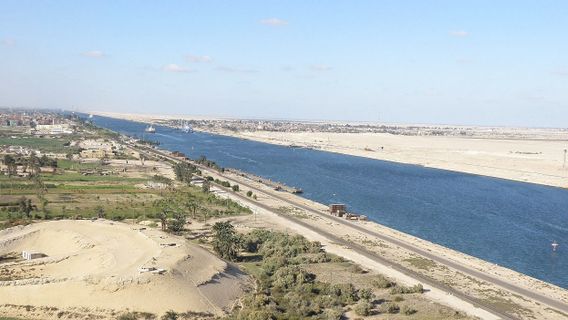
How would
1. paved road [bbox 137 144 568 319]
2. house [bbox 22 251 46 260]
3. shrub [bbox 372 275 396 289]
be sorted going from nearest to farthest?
paved road [bbox 137 144 568 319] → shrub [bbox 372 275 396 289] → house [bbox 22 251 46 260]

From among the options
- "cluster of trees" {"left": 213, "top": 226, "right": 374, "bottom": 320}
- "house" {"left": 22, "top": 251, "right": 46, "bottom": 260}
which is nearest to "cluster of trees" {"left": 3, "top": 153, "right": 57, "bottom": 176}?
"house" {"left": 22, "top": 251, "right": 46, "bottom": 260}

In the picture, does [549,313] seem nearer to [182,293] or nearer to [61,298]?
[182,293]

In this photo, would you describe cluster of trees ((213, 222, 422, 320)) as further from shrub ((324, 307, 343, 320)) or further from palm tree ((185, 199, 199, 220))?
palm tree ((185, 199, 199, 220))

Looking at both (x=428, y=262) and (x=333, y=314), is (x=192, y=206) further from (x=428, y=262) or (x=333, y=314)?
(x=333, y=314)

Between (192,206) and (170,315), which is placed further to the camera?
(192,206)

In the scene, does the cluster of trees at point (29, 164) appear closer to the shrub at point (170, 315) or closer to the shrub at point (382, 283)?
the shrub at point (170, 315)

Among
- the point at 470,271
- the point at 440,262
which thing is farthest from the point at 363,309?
the point at 440,262

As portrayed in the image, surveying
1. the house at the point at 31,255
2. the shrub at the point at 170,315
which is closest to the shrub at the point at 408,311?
the shrub at the point at 170,315
